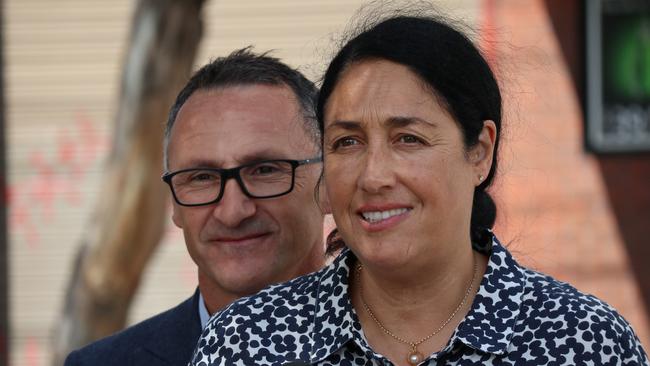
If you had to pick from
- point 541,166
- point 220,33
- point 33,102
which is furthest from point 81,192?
point 541,166

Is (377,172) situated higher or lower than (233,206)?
higher

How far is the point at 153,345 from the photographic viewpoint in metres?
3.39

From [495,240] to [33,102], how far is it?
7115 mm

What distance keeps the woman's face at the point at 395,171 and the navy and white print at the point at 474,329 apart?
16 centimetres

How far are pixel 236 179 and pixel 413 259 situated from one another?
2.93ft

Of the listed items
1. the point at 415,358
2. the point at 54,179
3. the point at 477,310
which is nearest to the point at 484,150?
the point at 477,310

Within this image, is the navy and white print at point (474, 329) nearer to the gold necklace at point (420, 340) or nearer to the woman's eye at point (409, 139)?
the gold necklace at point (420, 340)

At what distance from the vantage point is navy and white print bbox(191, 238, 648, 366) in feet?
8.02

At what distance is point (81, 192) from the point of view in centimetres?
938

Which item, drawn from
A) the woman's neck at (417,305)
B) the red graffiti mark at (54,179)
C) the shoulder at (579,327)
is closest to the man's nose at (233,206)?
the woman's neck at (417,305)

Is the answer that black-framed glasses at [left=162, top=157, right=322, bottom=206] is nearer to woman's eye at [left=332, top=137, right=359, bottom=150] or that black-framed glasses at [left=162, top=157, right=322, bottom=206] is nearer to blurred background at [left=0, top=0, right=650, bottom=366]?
woman's eye at [left=332, top=137, right=359, bottom=150]

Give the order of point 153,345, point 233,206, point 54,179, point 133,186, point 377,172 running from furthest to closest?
point 54,179, point 133,186, point 153,345, point 233,206, point 377,172

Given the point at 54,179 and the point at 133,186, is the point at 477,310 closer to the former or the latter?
the point at 133,186

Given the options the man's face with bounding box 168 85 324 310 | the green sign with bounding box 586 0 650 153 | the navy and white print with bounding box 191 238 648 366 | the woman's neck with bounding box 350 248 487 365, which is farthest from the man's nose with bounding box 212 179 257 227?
the green sign with bounding box 586 0 650 153
